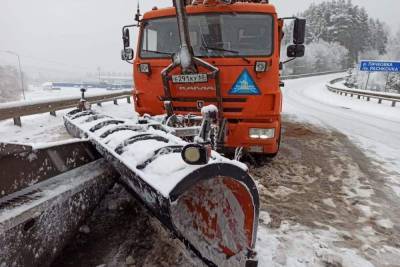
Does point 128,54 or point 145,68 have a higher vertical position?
point 128,54

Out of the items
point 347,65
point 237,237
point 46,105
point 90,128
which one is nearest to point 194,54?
point 90,128

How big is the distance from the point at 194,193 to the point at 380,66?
21.8 m

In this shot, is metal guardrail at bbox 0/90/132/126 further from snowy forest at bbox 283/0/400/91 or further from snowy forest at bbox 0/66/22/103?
snowy forest at bbox 283/0/400/91

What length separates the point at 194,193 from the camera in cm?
262

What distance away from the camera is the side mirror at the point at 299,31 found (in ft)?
16.4

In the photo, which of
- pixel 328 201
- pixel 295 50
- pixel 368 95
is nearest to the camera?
pixel 328 201

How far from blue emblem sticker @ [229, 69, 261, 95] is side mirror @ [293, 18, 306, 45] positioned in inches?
49.3

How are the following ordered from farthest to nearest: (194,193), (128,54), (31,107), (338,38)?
(338,38) → (31,107) → (128,54) → (194,193)

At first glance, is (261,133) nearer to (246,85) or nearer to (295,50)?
(246,85)

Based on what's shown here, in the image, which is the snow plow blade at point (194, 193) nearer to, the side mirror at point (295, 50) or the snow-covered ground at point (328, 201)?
the snow-covered ground at point (328, 201)

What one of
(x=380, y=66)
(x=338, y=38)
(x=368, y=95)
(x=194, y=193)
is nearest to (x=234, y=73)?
(x=194, y=193)

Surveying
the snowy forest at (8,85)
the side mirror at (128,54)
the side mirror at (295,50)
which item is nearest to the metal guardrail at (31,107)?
the side mirror at (128,54)

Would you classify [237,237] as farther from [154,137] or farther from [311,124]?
[311,124]

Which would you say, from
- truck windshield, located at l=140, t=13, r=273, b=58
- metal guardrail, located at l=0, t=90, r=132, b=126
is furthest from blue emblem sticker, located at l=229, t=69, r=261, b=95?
metal guardrail, located at l=0, t=90, r=132, b=126
